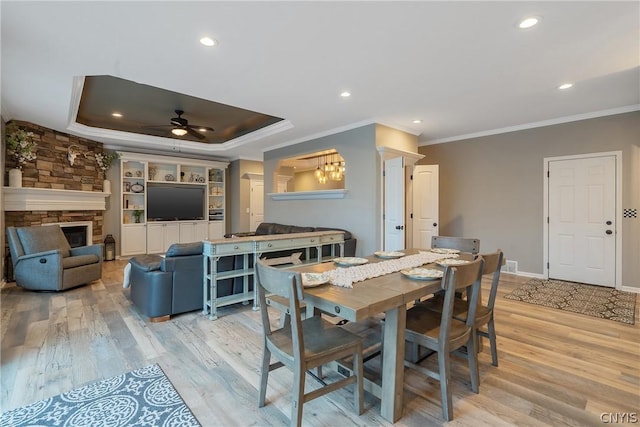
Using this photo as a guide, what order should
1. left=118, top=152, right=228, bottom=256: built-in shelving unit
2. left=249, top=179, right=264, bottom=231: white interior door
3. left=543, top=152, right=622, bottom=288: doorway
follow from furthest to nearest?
1. left=249, top=179, right=264, bottom=231: white interior door
2. left=118, top=152, right=228, bottom=256: built-in shelving unit
3. left=543, top=152, right=622, bottom=288: doorway

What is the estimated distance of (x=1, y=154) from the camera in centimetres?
436

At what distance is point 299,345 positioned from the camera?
1.55 m

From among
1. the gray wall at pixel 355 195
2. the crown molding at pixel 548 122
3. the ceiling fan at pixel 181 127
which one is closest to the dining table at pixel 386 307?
the gray wall at pixel 355 195

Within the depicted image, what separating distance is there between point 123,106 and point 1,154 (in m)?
1.78

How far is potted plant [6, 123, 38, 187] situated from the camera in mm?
4668

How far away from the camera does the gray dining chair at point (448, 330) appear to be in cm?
173

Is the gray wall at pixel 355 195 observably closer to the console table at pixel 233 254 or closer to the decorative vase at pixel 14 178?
the console table at pixel 233 254

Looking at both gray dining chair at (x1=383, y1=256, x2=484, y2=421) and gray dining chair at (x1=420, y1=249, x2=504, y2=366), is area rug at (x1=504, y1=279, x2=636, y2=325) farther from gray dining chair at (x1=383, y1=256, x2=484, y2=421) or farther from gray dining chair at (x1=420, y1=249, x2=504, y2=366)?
gray dining chair at (x1=383, y1=256, x2=484, y2=421)

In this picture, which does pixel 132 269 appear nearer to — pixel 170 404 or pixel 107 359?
pixel 107 359

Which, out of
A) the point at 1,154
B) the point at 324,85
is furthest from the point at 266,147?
the point at 1,154

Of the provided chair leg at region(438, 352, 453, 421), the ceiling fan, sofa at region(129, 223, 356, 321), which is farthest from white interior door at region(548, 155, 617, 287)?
the ceiling fan

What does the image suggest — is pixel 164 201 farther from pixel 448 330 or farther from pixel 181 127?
pixel 448 330

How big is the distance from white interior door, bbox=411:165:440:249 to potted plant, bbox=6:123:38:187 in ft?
21.3

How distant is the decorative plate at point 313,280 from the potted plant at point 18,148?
5481 millimetres
